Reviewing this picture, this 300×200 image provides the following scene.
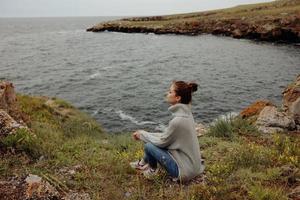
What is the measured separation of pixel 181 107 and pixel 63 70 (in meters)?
→ 37.1

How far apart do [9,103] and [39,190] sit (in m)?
6.59

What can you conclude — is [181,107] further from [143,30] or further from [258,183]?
[143,30]

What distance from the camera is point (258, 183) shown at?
7.61 meters

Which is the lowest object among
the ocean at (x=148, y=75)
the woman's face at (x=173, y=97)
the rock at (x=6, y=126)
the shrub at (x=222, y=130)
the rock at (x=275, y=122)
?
the ocean at (x=148, y=75)

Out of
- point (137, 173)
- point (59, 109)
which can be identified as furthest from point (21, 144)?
point (59, 109)

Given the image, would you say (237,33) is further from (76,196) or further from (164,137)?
(76,196)

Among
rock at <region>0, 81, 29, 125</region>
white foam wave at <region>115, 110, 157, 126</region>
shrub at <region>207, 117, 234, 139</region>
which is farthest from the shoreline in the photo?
rock at <region>0, 81, 29, 125</region>

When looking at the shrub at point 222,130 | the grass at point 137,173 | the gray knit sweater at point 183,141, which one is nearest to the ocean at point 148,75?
the shrub at point 222,130

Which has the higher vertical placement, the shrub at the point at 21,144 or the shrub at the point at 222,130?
the shrub at the point at 21,144

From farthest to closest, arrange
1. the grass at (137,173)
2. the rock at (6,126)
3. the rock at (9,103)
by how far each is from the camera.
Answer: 1. the rock at (9,103)
2. the rock at (6,126)
3. the grass at (137,173)

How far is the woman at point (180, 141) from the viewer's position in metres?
7.74

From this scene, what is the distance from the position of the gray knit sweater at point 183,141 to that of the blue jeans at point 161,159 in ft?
0.32

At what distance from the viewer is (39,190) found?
6.88 m

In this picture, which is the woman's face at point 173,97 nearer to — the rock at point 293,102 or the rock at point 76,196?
the rock at point 76,196
